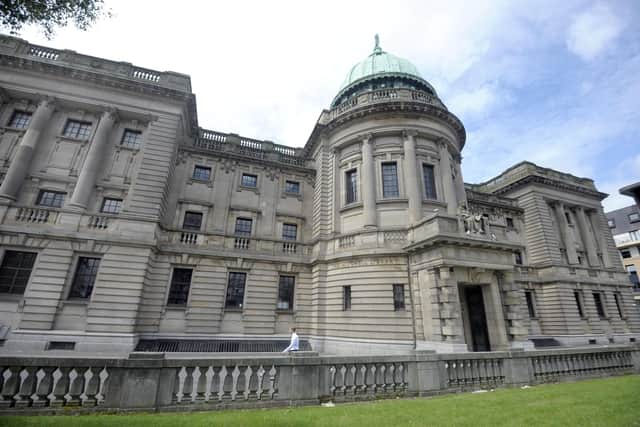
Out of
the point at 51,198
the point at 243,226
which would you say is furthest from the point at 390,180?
the point at 51,198

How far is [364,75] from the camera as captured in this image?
2830cm

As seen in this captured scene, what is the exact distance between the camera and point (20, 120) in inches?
774

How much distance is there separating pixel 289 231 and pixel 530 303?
26.8 meters

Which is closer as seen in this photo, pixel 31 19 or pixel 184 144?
pixel 31 19

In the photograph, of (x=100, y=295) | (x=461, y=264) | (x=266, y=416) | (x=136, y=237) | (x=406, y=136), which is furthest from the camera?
(x=406, y=136)

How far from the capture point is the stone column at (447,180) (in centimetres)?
2084

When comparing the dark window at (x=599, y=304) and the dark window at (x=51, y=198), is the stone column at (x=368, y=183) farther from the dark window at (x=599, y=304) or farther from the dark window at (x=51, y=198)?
the dark window at (x=599, y=304)

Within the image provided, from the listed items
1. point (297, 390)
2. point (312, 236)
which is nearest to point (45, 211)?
point (312, 236)

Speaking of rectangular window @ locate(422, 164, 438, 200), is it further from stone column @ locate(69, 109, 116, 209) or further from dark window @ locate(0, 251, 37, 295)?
dark window @ locate(0, 251, 37, 295)

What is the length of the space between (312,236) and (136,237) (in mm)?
12686

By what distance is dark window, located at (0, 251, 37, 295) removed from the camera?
15.7 meters

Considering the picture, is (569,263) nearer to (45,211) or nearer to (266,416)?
(266,416)

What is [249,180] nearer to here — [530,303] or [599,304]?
[530,303]

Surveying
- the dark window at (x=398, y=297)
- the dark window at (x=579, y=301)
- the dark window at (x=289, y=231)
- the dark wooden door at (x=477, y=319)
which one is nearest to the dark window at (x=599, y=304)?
the dark window at (x=579, y=301)
